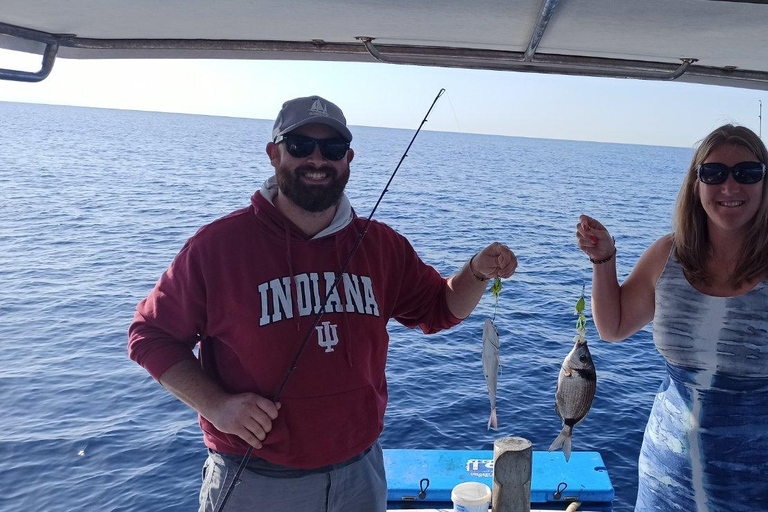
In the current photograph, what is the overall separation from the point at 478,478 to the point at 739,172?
3.85m

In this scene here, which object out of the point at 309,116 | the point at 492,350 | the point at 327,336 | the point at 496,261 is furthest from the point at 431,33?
the point at 492,350

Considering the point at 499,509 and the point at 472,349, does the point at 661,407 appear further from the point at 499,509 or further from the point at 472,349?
the point at 472,349

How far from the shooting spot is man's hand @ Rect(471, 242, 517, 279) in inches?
113

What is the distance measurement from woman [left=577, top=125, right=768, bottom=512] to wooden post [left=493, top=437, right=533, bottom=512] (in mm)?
1777

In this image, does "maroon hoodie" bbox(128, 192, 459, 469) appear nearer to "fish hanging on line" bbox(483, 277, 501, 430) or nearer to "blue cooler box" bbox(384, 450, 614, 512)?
"fish hanging on line" bbox(483, 277, 501, 430)

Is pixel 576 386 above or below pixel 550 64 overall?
below

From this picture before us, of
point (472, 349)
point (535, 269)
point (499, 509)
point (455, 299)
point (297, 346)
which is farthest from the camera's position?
point (535, 269)

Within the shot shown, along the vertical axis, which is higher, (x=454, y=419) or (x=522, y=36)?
(x=522, y=36)

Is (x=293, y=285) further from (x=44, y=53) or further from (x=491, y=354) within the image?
(x=44, y=53)

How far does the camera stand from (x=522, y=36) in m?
2.69

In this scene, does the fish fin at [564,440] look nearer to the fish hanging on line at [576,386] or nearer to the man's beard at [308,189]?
the fish hanging on line at [576,386]

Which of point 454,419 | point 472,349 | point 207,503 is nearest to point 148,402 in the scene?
point 454,419

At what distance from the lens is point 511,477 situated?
449 cm

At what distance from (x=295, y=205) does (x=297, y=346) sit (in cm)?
60
